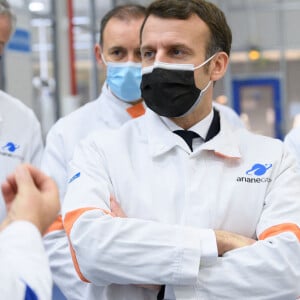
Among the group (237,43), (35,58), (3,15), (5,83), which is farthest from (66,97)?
(237,43)

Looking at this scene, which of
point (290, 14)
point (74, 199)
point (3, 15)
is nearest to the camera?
point (74, 199)

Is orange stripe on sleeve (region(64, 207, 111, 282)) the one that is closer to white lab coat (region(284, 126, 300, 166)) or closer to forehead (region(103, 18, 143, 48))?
forehead (region(103, 18, 143, 48))

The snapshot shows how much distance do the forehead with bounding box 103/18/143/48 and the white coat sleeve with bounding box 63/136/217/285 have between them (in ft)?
3.26

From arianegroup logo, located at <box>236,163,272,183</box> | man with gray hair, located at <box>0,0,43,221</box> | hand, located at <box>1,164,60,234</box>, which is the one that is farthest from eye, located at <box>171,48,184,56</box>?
hand, located at <box>1,164,60,234</box>

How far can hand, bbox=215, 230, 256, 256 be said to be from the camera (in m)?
1.67

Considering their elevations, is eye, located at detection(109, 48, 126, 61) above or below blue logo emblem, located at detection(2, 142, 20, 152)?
above

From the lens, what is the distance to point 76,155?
1888 mm

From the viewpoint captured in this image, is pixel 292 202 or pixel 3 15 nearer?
pixel 292 202

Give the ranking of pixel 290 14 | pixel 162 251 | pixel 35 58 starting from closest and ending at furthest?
pixel 162 251 → pixel 35 58 → pixel 290 14

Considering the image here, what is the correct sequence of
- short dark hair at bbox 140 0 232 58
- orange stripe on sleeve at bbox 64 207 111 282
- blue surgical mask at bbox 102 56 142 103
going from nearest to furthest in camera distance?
A: orange stripe on sleeve at bbox 64 207 111 282 → short dark hair at bbox 140 0 232 58 → blue surgical mask at bbox 102 56 142 103

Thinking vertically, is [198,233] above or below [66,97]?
above

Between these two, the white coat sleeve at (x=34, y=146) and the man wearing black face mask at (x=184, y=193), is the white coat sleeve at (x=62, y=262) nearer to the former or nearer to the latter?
the man wearing black face mask at (x=184, y=193)

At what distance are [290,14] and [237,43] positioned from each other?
1.12 m

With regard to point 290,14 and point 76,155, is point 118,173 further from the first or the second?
point 290,14
